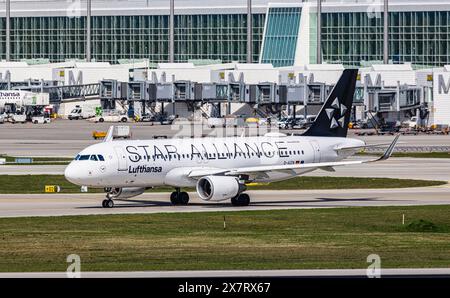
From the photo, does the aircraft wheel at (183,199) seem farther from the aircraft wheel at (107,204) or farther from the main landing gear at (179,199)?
the aircraft wheel at (107,204)

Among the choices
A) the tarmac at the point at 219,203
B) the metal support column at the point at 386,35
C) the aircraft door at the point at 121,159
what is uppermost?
the metal support column at the point at 386,35

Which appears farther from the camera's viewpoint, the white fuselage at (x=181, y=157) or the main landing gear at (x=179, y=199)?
the main landing gear at (x=179, y=199)

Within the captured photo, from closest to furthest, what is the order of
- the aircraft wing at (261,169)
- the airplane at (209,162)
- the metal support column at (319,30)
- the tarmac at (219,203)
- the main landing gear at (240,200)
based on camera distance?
the tarmac at (219,203) → the airplane at (209,162) → the aircraft wing at (261,169) → the main landing gear at (240,200) → the metal support column at (319,30)

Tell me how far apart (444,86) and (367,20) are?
4773 cm

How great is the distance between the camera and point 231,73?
18788cm

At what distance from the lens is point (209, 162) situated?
61.6m

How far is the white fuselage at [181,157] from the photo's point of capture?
57375 mm

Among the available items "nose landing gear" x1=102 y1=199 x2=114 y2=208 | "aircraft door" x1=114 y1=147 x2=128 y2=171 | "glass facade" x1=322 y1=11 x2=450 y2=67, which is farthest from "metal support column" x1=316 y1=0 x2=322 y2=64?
"aircraft door" x1=114 y1=147 x2=128 y2=171

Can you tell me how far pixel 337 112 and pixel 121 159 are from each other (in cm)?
1512

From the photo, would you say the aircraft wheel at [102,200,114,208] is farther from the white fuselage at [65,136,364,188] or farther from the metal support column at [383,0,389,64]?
the metal support column at [383,0,389,64]

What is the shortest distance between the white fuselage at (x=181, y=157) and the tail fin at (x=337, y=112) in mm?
691

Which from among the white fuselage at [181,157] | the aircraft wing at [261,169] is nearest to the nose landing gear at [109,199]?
the white fuselage at [181,157]
